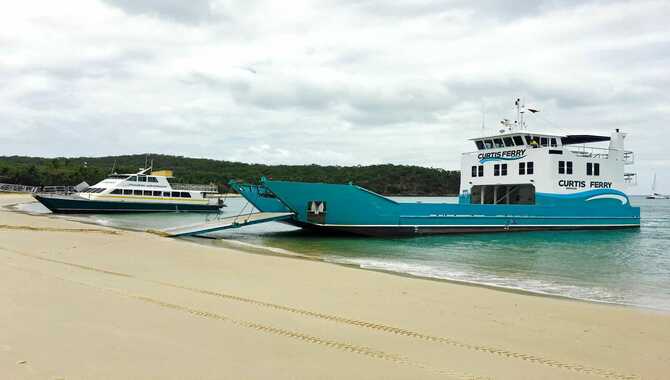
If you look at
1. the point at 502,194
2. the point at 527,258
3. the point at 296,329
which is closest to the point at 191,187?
the point at 502,194

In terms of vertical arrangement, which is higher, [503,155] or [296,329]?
[503,155]

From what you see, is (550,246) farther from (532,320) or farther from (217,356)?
(217,356)

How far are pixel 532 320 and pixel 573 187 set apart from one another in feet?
61.3

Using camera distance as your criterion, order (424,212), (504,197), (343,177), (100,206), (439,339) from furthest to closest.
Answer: (343,177), (100,206), (504,197), (424,212), (439,339)

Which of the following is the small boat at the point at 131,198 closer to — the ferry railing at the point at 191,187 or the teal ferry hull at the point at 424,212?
the ferry railing at the point at 191,187

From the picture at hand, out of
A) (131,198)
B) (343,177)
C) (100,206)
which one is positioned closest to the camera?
(100,206)

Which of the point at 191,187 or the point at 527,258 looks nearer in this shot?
the point at 527,258

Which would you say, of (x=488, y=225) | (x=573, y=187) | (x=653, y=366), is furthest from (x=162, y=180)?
(x=653, y=366)

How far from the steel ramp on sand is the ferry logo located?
10.4 meters

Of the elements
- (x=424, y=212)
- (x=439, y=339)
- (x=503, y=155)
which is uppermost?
(x=503, y=155)

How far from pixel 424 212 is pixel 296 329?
15.4 m

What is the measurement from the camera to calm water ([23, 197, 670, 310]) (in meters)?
9.36

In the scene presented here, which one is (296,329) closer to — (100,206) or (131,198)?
(100,206)

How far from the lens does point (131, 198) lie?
31594 millimetres
